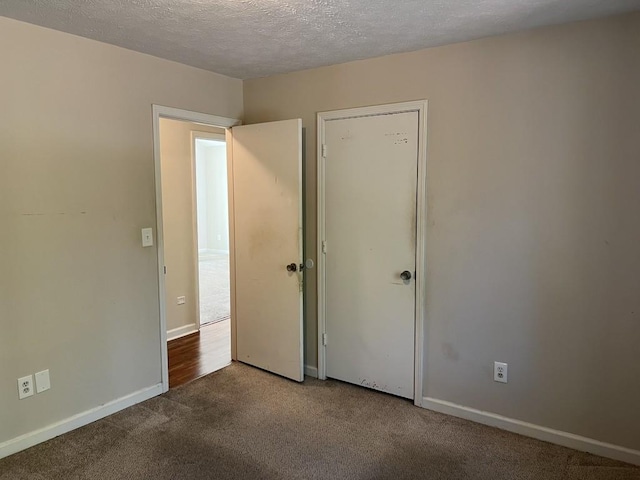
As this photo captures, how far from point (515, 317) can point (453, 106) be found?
4.37ft

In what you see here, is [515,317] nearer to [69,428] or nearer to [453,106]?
[453,106]

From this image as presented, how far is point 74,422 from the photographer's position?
102 inches

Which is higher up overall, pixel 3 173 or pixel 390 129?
pixel 390 129

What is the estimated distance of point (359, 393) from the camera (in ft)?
10.1

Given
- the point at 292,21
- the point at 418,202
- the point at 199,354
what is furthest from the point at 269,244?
the point at 292,21

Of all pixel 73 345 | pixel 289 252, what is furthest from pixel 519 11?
pixel 73 345

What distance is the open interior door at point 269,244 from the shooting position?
315 cm

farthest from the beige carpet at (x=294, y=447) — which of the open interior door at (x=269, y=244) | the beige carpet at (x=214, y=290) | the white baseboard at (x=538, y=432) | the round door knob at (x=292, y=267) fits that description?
the beige carpet at (x=214, y=290)

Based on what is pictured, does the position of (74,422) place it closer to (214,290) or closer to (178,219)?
(178,219)

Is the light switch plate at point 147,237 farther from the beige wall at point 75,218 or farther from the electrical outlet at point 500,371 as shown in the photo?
the electrical outlet at point 500,371

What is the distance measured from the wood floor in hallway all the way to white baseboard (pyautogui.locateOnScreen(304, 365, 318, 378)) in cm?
71

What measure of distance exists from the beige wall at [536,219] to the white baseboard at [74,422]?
198 cm

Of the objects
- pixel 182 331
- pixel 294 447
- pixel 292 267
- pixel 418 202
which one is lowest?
pixel 294 447

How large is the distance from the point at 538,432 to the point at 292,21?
2699mm
